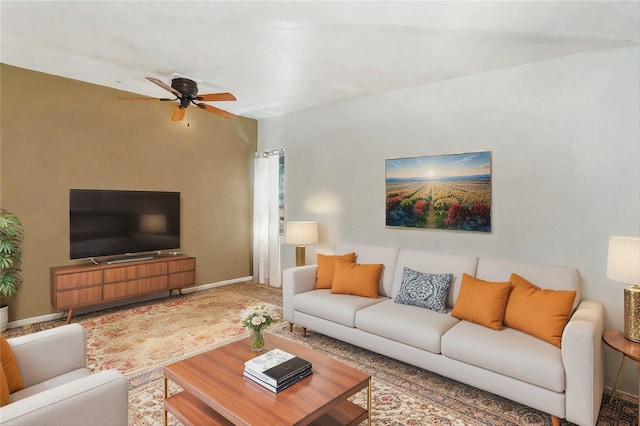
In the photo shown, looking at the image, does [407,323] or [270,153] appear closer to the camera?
[407,323]

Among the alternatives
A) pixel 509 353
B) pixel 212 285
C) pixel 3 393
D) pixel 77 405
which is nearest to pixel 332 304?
pixel 509 353

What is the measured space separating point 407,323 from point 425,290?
1.62 feet

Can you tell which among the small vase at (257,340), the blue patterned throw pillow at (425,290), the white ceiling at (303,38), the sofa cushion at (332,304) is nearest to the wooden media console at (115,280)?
the sofa cushion at (332,304)

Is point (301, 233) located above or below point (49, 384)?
above

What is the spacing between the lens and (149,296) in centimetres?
504

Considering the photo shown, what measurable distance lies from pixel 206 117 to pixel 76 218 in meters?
2.35

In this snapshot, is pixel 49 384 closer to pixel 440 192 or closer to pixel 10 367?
pixel 10 367

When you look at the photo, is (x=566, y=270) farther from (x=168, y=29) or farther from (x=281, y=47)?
(x=168, y=29)

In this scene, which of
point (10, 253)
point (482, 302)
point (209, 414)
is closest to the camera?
point (209, 414)

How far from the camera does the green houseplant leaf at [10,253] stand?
364 centimetres

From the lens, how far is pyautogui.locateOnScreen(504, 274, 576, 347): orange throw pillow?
2.49 metres

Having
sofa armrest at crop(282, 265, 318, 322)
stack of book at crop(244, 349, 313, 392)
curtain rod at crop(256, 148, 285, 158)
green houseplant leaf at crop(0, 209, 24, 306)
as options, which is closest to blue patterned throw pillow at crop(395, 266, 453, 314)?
sofa armrest at crop(282, 265, 318, 322)

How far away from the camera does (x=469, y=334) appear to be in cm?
268

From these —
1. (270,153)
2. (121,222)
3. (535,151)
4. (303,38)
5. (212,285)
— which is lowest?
(212,285)
